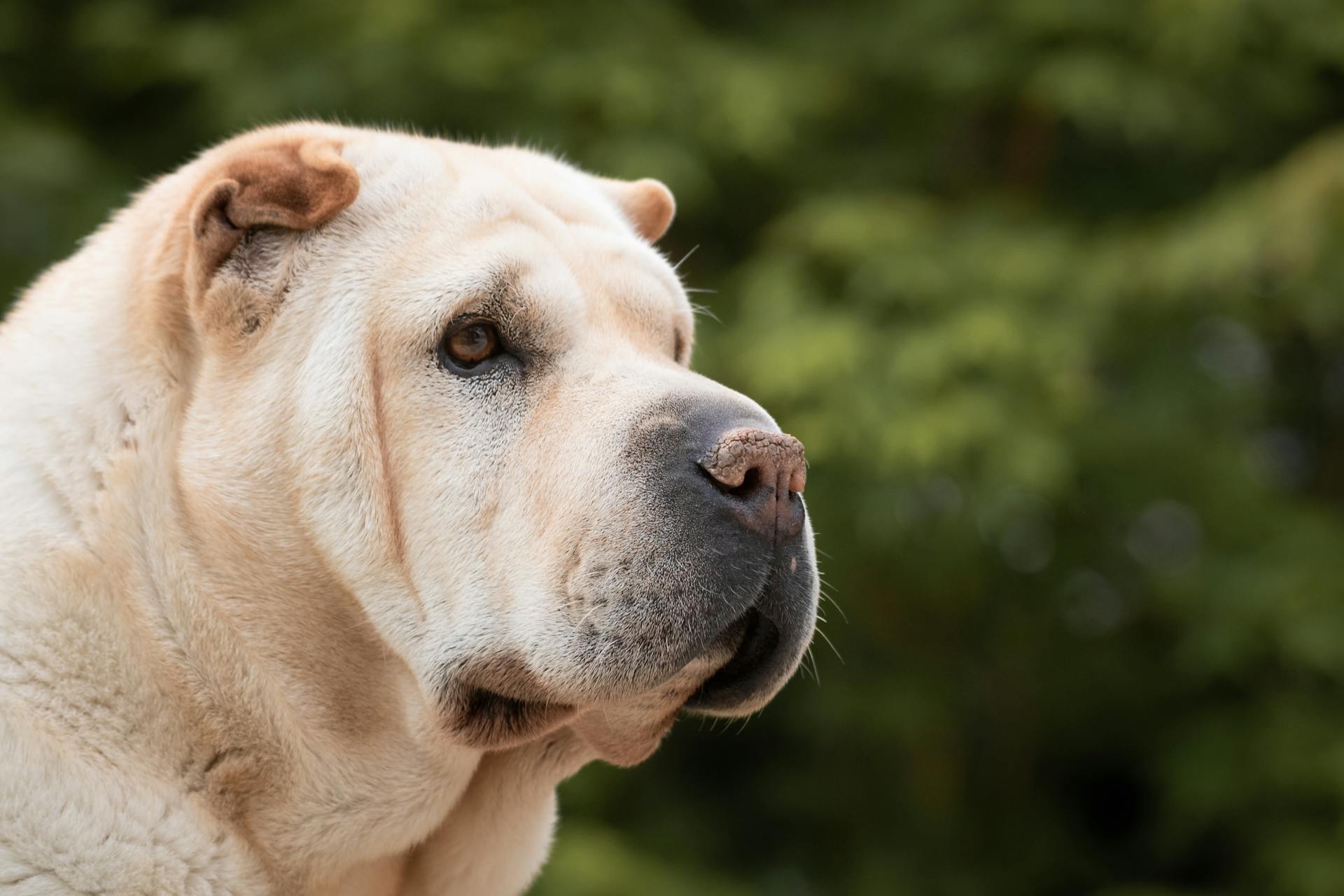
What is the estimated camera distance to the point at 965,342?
5.79m

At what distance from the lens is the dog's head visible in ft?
7.15

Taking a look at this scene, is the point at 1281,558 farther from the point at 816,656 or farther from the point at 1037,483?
the point at 816,656

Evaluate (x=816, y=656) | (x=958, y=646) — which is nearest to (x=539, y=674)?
(x=816, y=656)

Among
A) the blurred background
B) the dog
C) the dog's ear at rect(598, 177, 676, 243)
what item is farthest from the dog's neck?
the blurred background

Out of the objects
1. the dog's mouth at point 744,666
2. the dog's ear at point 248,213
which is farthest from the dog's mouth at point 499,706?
the dog's ear at point 248,213

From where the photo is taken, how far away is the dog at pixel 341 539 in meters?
2.18

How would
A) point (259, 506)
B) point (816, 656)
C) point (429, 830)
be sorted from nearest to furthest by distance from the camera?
point (259, 506) → point (429, 830) → point (816, 656)

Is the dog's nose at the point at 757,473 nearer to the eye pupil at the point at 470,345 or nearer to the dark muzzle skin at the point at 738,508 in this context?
the dark muzzle skin at the point at 738,508

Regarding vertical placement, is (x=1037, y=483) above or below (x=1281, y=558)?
above

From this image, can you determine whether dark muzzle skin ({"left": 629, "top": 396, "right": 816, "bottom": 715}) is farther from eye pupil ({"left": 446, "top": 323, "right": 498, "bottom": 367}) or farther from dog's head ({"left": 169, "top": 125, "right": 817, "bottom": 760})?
eye pupil ({"left": 446, "top": 323, "right": 498, "bottom": 367})

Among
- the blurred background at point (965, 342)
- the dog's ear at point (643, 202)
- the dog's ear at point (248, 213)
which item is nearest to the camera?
the dog's ear at point (248, 213)

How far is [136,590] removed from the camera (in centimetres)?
232

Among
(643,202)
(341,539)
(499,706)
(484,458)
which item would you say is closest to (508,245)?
(484,458)

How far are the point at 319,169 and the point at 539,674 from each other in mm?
949
